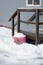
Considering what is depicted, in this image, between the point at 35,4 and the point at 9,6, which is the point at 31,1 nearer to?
the point at 35,4

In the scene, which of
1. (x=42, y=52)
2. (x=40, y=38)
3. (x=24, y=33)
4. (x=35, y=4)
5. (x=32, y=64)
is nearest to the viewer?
(x=32, y=64)

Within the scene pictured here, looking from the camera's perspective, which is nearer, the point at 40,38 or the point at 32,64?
the point at 32,64

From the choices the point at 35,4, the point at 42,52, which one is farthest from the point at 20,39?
the point at 35,4

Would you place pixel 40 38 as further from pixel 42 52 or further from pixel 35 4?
pixel 35 4

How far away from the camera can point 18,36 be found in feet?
15.8

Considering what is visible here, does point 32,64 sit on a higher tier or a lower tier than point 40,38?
higher

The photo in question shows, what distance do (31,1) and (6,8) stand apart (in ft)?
4.02

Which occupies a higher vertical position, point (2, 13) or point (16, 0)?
point (16, 0)

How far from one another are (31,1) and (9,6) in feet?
3.49

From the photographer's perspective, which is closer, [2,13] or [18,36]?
[18,36]

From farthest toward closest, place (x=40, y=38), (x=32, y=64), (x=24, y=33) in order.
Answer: (x=24, y=33) < (x=40, y=38) < (x=32, y=64)

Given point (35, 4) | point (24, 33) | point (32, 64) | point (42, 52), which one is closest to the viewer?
point (32, 64)

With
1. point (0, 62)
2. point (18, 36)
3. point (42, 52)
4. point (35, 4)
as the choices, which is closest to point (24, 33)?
point (18, 36)

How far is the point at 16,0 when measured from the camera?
383 inches
